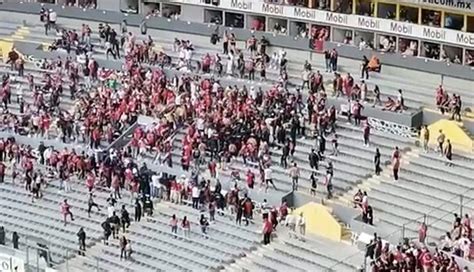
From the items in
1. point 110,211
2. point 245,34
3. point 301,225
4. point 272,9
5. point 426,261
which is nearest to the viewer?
point 426,261

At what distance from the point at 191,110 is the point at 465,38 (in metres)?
9.77

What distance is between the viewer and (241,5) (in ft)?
173

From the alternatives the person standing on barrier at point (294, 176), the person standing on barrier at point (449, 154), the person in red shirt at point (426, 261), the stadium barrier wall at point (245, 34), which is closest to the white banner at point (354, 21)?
the stadium barrier wall at point (245, 34)

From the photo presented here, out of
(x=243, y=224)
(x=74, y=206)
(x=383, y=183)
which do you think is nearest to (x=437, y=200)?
(x=383, y=183)

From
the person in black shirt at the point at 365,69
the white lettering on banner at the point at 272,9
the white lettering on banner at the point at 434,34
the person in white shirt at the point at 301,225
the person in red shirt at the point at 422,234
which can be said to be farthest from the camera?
the white lettering on banner at the point at 272,9

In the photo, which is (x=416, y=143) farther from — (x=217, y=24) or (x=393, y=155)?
(x=217, y=24)

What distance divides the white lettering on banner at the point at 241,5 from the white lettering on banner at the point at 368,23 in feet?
16.3

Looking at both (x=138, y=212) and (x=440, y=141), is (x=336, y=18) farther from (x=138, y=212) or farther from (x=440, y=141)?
(x=138, y=212)

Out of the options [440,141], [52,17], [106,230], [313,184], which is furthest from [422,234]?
[52,17]

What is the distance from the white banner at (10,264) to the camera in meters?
38.0

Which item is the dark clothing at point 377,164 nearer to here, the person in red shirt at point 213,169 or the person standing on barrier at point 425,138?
the person standing on barrier at point 425,138

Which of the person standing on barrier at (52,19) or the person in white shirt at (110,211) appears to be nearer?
the person in white shirt at (110,211)

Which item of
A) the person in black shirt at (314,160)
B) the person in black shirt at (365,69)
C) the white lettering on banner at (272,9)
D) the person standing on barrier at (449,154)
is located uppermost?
the white lettering on banner at (272,9)

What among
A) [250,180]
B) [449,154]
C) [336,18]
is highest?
[336,18]
